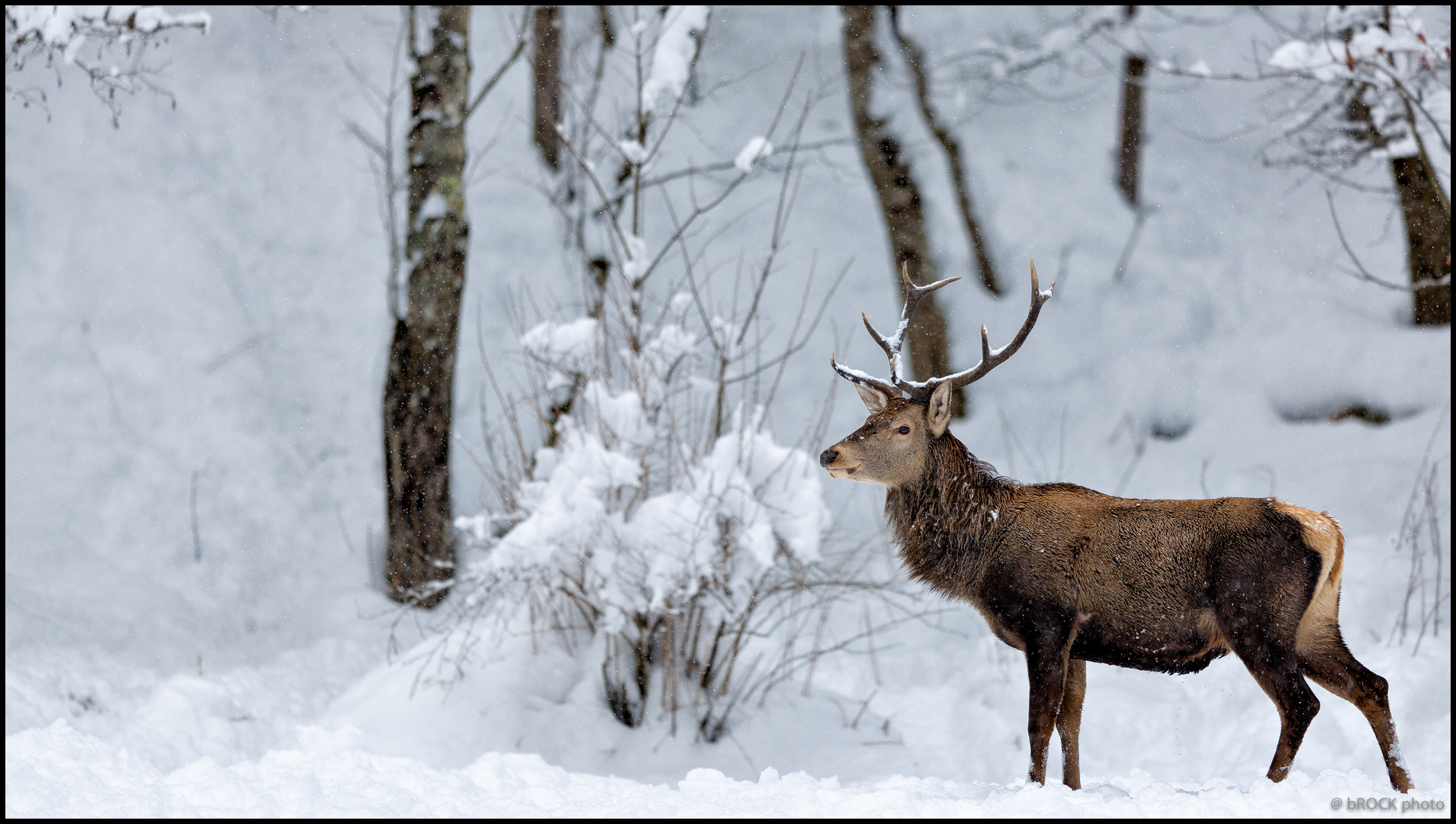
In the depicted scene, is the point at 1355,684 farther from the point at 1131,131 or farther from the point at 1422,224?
the point at 1131,131

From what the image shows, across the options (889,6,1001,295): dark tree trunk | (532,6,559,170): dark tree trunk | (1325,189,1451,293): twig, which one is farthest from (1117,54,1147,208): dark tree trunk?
(532,6,559,170): dark tree trunk

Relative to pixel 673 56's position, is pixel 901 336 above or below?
below

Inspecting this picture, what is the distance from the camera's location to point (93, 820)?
9.55 feet

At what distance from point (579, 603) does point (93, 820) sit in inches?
110

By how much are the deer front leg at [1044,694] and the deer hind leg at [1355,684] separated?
693 mm

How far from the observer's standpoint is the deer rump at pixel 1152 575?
339 cm

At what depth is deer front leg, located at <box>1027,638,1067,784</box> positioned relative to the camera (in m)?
3.50

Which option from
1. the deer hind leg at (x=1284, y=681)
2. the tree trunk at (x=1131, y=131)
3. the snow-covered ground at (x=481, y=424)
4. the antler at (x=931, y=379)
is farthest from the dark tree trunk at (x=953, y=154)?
the deer hind leg at (x=1284, y=681)

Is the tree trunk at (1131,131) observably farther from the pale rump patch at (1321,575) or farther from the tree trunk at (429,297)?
the pale rump patch at (1321,575)

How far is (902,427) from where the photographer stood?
376cm

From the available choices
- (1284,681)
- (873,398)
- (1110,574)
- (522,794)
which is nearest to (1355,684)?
(1284,681)

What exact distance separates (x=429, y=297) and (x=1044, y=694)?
487 centimetres

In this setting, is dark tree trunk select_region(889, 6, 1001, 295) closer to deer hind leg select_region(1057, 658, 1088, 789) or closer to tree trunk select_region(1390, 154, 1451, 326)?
tree trunk select_region(1390, 154, 1451, 326)

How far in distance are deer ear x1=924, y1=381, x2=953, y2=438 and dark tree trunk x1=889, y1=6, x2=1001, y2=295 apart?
5.82m
